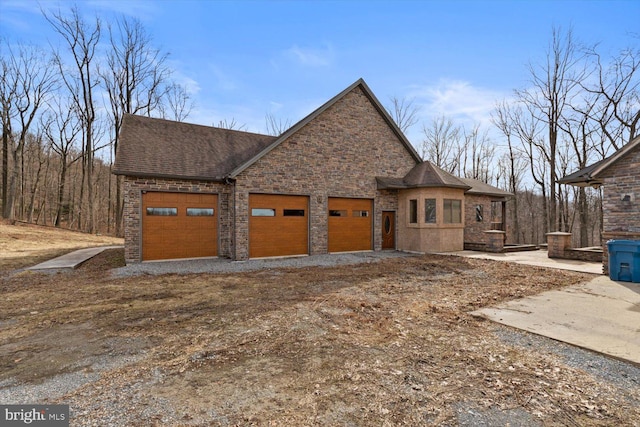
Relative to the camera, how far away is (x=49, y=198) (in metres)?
33.6

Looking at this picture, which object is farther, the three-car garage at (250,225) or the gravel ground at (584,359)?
the three-car garage at (250,225)

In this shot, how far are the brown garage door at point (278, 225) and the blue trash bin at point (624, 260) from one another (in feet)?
33.0

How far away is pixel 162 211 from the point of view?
11789mm

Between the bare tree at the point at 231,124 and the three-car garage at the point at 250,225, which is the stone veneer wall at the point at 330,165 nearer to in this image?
the three-car garage at the point at 250,225

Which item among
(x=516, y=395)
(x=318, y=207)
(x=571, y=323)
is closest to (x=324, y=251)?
(x=318, y=207)

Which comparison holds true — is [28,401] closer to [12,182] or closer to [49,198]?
[12,182]

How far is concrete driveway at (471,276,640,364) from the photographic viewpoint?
13.7 feet

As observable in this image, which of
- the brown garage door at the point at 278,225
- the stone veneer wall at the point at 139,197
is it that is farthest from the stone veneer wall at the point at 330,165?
the stone veneer wall at the point at 139,197

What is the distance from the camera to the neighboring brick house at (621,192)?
8.47 metres

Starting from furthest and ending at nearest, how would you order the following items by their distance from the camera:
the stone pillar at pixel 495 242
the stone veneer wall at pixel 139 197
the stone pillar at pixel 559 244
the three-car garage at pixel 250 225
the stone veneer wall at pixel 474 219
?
the stone veneer wall at pixel 474 219, the stone pillar at pixel 495 242, the stone pillar at pixel 559 244, the three-car garage at pixel 250 225, the stone veneer wall at pixel 139 197

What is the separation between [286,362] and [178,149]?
39.5 feet

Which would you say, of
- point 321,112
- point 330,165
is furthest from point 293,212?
point 321,112

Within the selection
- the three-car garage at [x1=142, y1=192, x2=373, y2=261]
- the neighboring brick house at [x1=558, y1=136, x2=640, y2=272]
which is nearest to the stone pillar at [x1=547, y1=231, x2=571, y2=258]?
the neighboring brick house at [x1=558, y1=136, x2=640, y2=272]

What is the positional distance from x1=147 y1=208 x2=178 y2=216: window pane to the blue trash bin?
1406 centimetres
